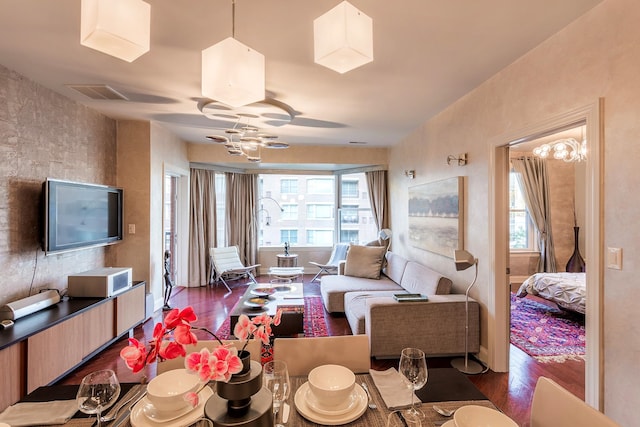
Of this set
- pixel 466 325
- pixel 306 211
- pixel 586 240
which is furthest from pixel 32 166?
pixel 306 211

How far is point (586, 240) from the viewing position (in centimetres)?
176

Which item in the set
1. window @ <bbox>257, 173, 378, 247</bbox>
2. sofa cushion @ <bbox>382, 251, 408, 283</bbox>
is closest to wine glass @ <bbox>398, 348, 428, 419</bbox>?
sofa cushion @ <bbox>382, 251, 408, 283</bbox>

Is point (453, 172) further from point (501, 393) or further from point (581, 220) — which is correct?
point (581, 220)

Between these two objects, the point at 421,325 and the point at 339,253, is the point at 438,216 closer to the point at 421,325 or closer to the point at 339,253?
the point at 421,325

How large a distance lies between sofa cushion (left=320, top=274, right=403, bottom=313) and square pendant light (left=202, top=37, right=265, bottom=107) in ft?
9.91

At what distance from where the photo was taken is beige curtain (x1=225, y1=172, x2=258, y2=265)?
6.23 meters

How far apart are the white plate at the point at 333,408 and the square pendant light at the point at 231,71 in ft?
4.19

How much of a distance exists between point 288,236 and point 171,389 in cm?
563

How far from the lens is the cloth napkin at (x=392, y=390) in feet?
3.68

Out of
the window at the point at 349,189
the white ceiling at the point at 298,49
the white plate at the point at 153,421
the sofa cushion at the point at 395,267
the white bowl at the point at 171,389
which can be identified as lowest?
the sofa cushion at the point at 395,267

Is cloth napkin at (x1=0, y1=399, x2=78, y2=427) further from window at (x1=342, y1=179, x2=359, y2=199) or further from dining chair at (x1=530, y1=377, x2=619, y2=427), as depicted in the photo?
window at (x1=342, y1=179, x2=359, y2=199)

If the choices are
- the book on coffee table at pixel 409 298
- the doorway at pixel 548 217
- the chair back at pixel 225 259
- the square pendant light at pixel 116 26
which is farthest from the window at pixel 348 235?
the square pendant light at pixel 116 26

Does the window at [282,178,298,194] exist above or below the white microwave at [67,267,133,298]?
above

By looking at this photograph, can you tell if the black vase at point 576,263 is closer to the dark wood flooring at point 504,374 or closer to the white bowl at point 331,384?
the dark wood flooring at point 504,374
